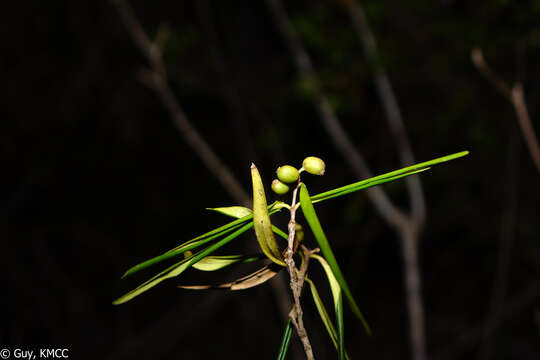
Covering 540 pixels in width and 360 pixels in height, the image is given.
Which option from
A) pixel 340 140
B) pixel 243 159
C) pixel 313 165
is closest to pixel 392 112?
pixel 340 140

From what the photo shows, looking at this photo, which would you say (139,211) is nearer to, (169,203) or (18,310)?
(169,203)

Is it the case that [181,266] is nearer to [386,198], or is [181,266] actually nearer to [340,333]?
[340,333]

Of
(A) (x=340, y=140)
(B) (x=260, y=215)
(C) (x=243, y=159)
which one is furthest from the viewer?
(C) (x=243, y=159)

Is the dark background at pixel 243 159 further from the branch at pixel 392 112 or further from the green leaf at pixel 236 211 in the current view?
Answer: the green leaf at pixel 236 211

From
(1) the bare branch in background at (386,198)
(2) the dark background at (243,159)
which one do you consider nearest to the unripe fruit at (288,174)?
(1) the bare branch in background at (386,198)

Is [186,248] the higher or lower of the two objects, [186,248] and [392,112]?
the lower

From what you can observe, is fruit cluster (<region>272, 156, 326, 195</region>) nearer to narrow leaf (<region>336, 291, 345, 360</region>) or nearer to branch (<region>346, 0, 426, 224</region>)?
narrow leaf (<region>336, 291, 345, 360</region>)

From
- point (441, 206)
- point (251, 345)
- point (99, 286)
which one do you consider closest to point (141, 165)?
point (99, 286)
